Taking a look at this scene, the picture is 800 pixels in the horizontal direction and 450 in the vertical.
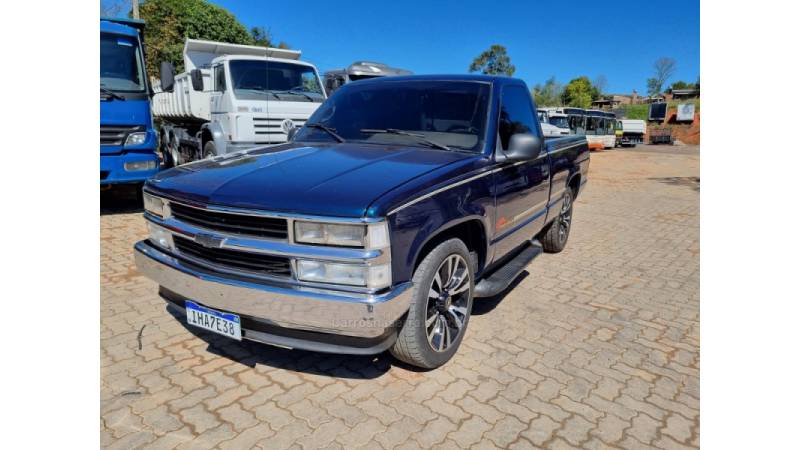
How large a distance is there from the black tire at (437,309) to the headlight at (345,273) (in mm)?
398

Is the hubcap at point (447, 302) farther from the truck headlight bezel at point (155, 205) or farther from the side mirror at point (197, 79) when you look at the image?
the side mirror at point (197, 79)

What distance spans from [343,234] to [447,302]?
1.07 meters

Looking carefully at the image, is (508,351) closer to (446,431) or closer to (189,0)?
(446,431)

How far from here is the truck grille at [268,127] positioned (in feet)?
28.0

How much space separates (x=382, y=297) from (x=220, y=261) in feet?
3.33

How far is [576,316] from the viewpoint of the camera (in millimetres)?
4227

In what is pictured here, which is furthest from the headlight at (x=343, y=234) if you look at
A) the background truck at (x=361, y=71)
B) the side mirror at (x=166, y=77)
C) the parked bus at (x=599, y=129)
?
the parked bus at (x=599, y=129)

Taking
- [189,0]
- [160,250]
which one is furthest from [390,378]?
[189,0]

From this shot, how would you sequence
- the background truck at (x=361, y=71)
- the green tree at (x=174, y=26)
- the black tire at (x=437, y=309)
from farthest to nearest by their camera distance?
the green tree at (x=174, y=26), the background truck at (x=361, y=71), the black tire at (x=437, y=309)

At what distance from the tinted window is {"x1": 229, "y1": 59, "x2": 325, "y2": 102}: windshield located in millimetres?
5435

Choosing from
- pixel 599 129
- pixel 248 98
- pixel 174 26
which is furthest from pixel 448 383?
pixel 599 129

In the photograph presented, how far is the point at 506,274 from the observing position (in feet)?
13.3

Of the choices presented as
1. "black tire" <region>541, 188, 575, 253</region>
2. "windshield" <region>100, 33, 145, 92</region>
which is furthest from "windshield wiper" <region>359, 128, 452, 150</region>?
"windshield" <region>100, 33, 145, 92</region>

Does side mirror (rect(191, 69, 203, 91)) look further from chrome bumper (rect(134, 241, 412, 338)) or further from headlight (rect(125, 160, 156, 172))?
chrome bumper (rect(134, 241, 412, 338))
